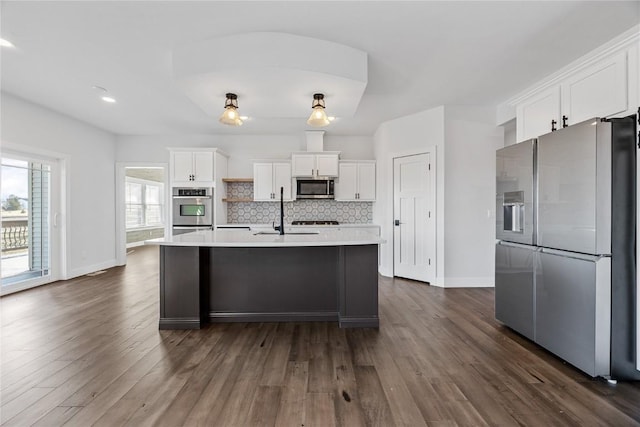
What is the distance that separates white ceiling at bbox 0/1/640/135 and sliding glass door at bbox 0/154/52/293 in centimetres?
111

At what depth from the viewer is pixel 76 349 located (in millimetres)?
2502

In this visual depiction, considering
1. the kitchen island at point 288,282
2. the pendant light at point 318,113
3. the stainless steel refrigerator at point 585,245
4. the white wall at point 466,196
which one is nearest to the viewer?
the stainless steel refrigerator at point 585,245

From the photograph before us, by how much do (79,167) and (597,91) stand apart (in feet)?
22.6

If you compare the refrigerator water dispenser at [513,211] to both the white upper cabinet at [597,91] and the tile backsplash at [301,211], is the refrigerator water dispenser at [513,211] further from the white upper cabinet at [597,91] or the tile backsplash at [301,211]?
the tile backsplash at [301,211]

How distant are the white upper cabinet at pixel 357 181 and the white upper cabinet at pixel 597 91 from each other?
3148 mm

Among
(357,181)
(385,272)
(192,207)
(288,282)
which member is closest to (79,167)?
(192,207)

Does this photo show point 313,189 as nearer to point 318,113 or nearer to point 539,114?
point 318,113

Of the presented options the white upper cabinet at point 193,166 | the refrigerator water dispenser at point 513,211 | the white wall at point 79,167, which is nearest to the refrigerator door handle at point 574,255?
the refrigerator water dispenser at point 513,211

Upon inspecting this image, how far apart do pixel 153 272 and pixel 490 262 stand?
562 cm

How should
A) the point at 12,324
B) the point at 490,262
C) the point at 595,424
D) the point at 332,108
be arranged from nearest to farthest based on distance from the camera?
the point at 595,424 → the point at 12,324 → the point at 332,108 → the point at 490,262

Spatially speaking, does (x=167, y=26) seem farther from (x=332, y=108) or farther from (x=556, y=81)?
(x=556, y=81)

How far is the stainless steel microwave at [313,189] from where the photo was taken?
5.71m

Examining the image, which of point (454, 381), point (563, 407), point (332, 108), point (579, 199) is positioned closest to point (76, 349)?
point (454, 381)

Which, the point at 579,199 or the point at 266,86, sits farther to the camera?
the point at 266,86
